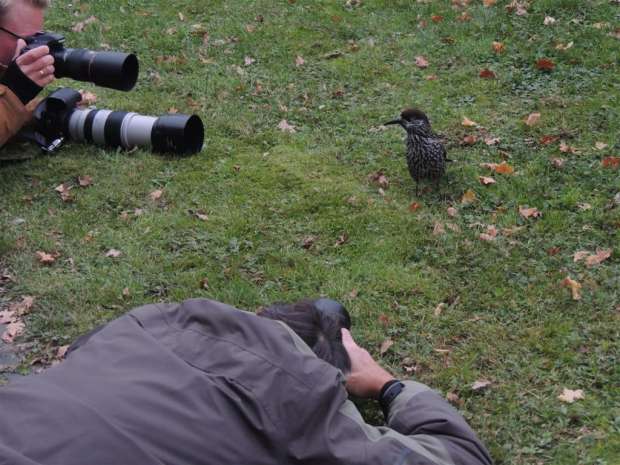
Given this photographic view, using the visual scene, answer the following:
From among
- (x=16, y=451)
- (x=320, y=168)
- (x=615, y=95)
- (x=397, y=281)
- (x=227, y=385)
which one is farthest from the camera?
(x=615, y=95)

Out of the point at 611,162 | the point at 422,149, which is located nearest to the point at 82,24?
the point at 422,149

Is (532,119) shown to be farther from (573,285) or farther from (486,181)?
(573,285)

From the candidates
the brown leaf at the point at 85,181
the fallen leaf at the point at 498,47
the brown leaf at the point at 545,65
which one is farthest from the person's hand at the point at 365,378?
the fallen leaf at the point at 498,47

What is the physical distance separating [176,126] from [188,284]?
67.5 inches

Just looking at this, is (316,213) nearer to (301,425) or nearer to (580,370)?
(580,370)

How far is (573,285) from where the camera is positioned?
3.96 meters

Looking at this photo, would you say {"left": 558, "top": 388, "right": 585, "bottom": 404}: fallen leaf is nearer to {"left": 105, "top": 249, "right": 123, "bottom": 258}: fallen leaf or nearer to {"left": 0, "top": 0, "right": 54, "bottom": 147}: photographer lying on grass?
{"left": 105, "top": 249, "right": 123, "bottom": 258}: fallen leaf

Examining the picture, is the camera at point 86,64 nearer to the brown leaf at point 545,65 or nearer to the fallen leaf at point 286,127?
the fallen leaf at point 286,127

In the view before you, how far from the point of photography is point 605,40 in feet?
22.2

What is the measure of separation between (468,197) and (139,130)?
8.32ft

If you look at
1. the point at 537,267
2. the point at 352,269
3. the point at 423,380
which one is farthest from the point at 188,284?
the point at 537,267

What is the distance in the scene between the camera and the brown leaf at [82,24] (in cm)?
816

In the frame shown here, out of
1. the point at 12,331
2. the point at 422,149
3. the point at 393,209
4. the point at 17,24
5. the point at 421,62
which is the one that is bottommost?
the point at 12,331

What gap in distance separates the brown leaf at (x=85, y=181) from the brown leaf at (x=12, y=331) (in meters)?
1.58
